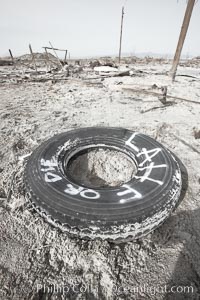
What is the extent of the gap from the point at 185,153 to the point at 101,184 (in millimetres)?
1288

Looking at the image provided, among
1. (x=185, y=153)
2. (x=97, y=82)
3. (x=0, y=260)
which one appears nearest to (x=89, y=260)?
(x=0, y=260)

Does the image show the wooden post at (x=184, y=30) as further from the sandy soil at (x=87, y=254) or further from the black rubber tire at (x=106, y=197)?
the black rubber tire at (x=106, y=197)

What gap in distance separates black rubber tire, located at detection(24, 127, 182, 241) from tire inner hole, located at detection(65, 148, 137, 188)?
12.7 inches

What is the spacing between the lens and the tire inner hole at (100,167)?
8.68ft

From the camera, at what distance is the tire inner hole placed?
2.65 metres

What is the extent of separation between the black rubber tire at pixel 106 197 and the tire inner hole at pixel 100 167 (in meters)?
0.32

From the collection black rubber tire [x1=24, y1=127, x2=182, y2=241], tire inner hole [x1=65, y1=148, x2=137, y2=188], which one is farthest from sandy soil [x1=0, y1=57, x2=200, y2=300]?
tire inner hole [x1=65, y1=148, x2=137, y2=188]

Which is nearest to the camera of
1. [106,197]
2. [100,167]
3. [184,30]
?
[106,197]

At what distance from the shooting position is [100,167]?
2746 mm

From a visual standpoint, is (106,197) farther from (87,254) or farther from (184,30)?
(184,30)

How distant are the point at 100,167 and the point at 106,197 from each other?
1.05 m

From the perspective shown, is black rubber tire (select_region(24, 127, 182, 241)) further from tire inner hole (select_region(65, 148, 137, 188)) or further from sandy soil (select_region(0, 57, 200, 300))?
tire inner hole (select_region(65, 148, 137, 188))

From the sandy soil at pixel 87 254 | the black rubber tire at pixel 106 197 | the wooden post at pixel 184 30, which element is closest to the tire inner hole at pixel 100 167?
the black rubber tire at pixel 106 197

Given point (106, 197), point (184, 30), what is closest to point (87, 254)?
point (106, 197)
